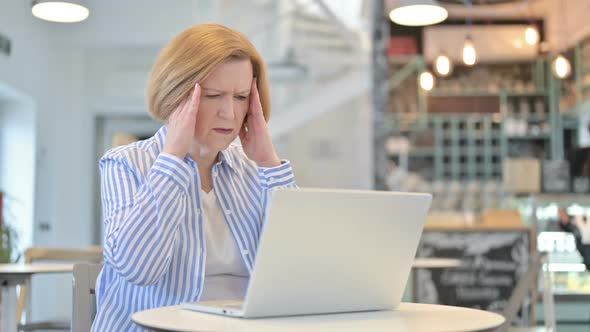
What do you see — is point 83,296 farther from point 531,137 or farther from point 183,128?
point 531,137

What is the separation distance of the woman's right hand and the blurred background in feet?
8.73

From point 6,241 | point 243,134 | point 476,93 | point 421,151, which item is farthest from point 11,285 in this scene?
point 476,93

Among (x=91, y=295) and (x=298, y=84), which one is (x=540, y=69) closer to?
(x=298, y=84)

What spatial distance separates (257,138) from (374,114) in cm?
461

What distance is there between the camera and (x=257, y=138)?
1812 mm

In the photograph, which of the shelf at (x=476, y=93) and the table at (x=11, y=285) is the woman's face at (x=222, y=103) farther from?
the shelf at (x=476, y=93)


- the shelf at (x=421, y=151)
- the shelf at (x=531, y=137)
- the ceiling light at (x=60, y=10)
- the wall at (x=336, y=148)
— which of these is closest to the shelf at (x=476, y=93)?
the shelf at (x=531, y=137)

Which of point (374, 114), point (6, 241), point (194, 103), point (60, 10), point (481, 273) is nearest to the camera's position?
point (194, 103)

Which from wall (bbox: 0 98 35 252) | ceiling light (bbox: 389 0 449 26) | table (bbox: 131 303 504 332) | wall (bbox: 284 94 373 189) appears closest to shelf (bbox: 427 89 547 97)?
wall (bbox: 284 94 373 189)

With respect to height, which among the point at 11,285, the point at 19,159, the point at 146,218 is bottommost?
the point at 11,285

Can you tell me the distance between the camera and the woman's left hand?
5.92 feet

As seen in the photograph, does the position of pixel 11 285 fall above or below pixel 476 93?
below

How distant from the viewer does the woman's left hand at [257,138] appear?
180 centimetres

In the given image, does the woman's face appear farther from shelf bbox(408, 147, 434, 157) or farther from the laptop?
shelf bbox(408, 147, 434, 157)
